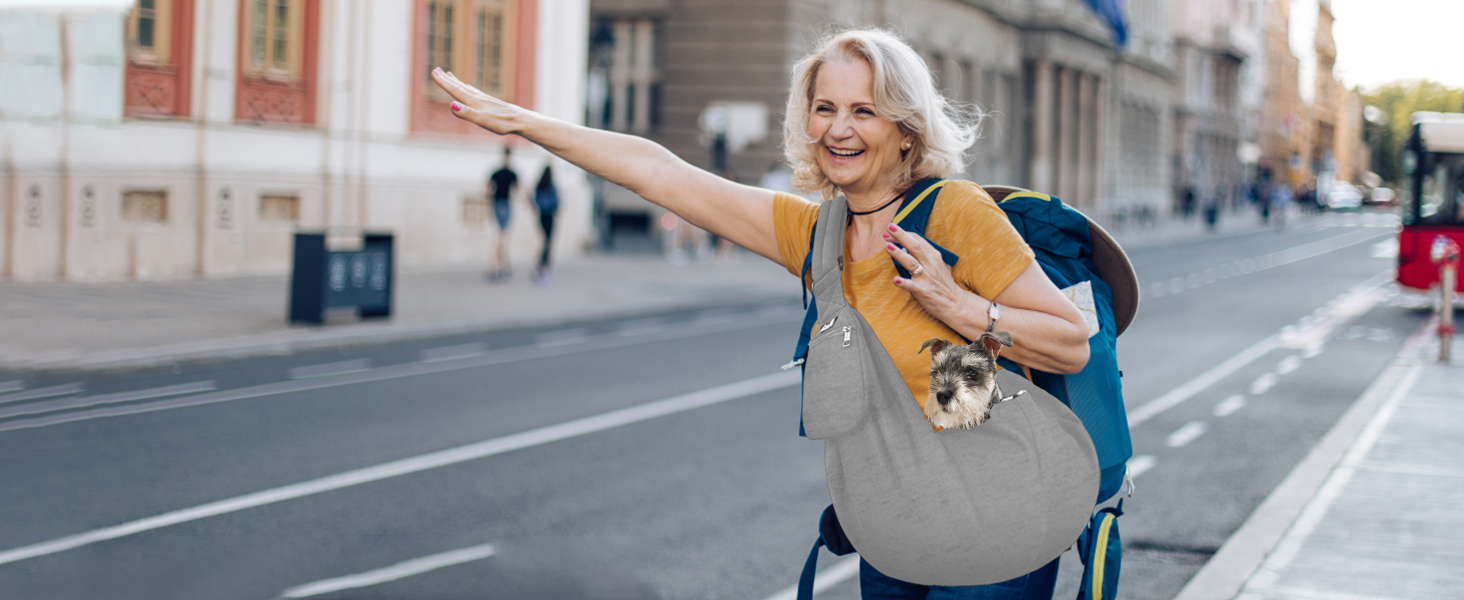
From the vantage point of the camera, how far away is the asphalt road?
5.21m

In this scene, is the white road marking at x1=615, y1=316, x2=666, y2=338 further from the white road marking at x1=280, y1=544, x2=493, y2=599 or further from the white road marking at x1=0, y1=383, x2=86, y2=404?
the white road marking at x1=280, y1=544, x2=493, y2=599

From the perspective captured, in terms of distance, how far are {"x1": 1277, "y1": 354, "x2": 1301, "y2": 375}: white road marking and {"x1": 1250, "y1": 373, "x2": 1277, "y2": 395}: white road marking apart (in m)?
0.28

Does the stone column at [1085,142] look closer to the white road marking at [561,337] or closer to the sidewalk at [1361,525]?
the white road marking at [561,337]

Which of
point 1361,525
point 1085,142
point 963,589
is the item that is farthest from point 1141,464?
point 1085,142

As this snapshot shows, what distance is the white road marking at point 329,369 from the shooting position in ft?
34.9

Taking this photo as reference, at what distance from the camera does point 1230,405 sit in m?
10.1

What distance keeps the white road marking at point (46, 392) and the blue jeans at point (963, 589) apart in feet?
26.1

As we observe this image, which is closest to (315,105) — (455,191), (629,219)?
(455,191)

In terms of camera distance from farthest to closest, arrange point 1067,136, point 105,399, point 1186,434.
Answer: point 1067,136
point 105,399
point 1186,434

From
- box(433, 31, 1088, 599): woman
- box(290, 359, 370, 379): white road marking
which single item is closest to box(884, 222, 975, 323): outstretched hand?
box(433, 31, 1088, 599): woman

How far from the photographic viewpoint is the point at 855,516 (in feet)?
7.86

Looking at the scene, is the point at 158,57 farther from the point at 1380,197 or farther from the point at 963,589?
the point at 1380,197

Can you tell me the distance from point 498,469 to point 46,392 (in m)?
4.15

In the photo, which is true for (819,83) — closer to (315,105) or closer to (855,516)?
(855,516)
